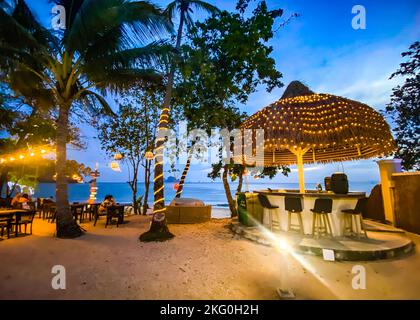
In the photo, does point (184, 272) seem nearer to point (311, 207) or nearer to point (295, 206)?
point (295, 206)

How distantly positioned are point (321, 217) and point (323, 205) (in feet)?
2.19

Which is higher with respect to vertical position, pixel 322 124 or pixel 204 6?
pixel 204 6

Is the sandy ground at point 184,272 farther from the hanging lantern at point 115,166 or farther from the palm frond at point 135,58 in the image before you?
the hanging lantern at point 115,166

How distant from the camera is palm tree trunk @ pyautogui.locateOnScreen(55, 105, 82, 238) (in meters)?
6.52

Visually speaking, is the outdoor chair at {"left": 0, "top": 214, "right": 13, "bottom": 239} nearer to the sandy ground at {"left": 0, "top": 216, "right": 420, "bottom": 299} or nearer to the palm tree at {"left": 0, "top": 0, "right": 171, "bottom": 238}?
the sandy ground at {"left": 0, "top": 216, "right": 420, "bottom": 299}

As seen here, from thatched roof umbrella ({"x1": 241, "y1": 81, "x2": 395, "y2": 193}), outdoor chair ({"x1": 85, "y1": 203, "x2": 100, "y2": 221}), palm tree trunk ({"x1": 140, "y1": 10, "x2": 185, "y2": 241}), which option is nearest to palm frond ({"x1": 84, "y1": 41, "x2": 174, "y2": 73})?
palm tree trunk ({"x1": 140, "y1": 10, "x2": 185, "y2": 241})

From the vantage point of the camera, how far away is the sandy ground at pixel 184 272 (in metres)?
3.13

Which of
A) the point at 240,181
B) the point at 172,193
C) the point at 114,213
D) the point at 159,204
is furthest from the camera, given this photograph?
the point at 172,193

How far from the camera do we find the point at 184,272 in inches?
155

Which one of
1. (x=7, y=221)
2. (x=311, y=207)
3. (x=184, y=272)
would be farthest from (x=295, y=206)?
(x=7, y=221)

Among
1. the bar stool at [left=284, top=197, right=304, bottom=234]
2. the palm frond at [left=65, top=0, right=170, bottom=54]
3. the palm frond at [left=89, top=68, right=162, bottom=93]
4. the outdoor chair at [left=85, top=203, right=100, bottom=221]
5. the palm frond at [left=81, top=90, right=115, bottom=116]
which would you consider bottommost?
the outdoor chair at [left=85, top=203, right=100, bottom=221]

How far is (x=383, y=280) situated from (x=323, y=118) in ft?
15.4

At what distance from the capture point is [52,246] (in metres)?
5.53

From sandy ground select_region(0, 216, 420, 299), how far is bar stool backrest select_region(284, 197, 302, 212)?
135cm
